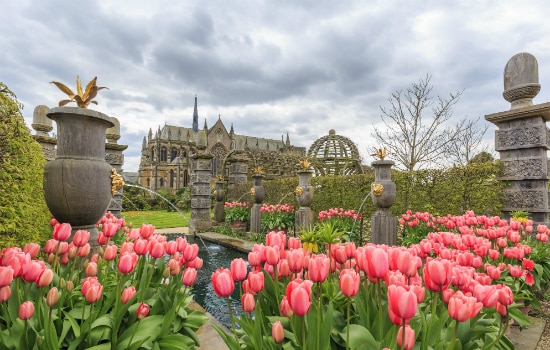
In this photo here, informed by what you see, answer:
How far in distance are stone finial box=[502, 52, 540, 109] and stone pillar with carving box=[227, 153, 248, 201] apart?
11056mm

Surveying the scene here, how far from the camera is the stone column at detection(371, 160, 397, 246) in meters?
6.53

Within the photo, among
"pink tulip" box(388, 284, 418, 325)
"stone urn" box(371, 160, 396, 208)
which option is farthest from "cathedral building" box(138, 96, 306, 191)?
"pink tulip" box(388, 284, 418, 325)

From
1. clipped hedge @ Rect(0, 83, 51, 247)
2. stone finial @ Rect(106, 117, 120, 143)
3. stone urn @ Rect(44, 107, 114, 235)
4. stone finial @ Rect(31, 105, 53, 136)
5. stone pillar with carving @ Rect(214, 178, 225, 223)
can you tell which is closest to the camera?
clipped hedge @ Rect(0, 83, 51, 247)

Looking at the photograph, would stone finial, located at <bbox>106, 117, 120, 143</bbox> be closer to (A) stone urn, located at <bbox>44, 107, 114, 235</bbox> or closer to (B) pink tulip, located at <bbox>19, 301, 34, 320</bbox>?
(A) stone urn, located at <bbox>44, 107, 114, 235</bbox>

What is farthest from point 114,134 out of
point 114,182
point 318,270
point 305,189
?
point 318,270

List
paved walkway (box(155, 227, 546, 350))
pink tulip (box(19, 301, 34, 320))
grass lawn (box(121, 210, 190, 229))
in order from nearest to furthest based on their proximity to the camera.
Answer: pink tulip (box(19, 301, 34, 320)), paved walkway (box(155, 227, 546, 350)), grass lawn (box(121, 210, 190, 229))

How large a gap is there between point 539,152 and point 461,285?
594 centimetres

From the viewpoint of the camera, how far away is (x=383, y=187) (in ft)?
21.4

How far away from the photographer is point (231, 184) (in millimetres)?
15148

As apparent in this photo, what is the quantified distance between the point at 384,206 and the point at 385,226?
1.52 ft

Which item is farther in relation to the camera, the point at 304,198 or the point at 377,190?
the point at 304,198

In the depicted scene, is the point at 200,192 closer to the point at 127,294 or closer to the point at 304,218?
the point at 304,218

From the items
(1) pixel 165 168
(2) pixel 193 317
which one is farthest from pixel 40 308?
(1) pixel 165 168

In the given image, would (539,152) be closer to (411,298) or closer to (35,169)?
(411,298)
